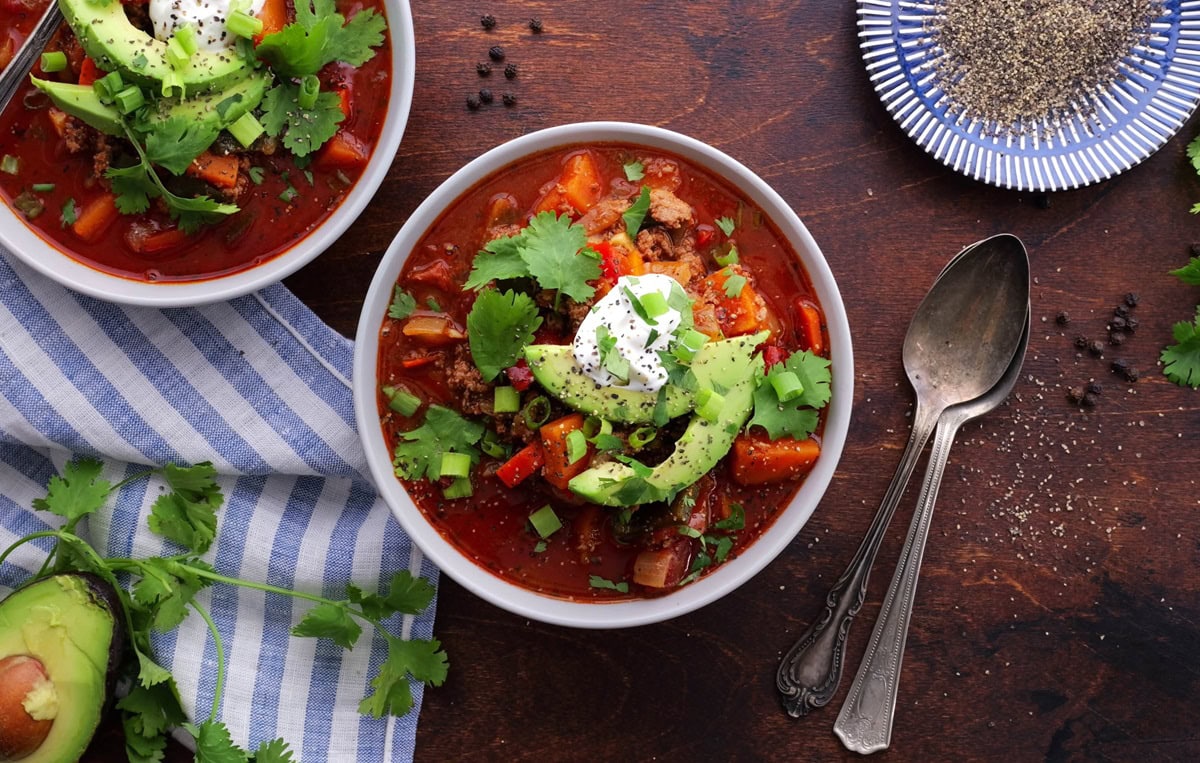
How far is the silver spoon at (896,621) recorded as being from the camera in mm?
3516

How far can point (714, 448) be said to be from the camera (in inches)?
110

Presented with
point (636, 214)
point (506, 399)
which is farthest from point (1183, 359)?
point (506, 399)

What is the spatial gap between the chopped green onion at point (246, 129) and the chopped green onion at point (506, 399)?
112 cm

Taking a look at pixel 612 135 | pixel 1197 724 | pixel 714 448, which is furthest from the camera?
pixel 1197 724

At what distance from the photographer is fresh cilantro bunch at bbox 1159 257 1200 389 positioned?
359 cm

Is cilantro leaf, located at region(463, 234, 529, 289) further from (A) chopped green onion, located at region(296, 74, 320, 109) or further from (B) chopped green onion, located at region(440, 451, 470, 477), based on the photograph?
(A) chopped green onion, located at region(296, 74, 320, 109)

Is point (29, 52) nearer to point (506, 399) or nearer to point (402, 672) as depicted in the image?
point (506, 399)

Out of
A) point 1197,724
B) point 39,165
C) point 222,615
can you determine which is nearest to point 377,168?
point 39,165

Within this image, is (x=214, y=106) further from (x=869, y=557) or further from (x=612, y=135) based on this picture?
(x=869, y=557)

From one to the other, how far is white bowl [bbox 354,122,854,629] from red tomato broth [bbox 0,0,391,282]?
0.41 m

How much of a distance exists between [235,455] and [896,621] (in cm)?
252

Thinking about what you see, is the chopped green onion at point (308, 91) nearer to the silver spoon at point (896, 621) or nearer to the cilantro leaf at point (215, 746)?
the cilantro leaf at point (215, 746)

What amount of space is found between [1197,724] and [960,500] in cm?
132

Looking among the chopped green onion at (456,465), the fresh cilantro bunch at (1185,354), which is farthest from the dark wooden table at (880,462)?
the chopped green onion at (456,465)
